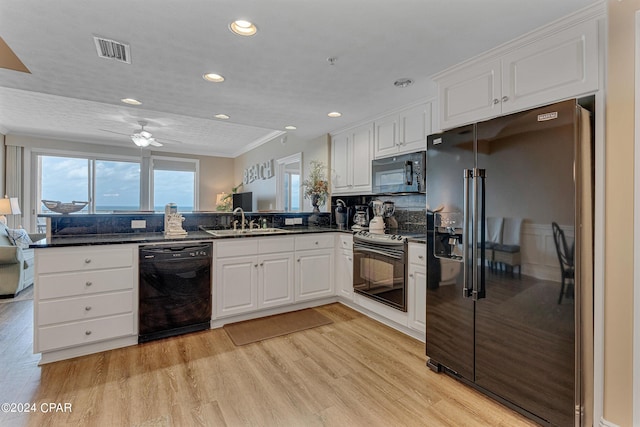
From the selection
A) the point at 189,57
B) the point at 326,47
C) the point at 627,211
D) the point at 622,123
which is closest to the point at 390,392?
the point at 627,211

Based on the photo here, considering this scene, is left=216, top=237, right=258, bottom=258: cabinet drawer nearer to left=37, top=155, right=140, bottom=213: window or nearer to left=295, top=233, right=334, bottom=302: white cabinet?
left=295, top=233, right=334, bottom=302: white cabinet

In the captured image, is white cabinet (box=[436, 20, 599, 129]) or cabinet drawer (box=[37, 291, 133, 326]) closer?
white cabinet (box=[436, 20, 599, 129])

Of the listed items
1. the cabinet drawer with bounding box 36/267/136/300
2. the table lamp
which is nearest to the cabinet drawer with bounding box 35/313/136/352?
the cabinet drawer with bounding box 36/267/136/300

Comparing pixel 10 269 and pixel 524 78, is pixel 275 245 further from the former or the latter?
pixel 10 269

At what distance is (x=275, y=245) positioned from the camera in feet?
10.9

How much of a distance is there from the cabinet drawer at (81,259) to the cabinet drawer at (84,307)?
0.81 ft

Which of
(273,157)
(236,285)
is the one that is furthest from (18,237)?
(273,157)

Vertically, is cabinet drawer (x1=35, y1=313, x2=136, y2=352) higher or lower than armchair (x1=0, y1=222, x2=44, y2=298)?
lower

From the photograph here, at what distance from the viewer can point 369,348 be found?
264 cm

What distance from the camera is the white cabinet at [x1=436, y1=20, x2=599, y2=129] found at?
1.64 m

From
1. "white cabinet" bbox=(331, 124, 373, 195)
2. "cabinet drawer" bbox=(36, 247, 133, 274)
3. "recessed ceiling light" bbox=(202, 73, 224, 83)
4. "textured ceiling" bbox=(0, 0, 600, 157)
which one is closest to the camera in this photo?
"textured ceiling" bbox=(0, 0, 600, 157)

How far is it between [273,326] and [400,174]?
2060 millimetres

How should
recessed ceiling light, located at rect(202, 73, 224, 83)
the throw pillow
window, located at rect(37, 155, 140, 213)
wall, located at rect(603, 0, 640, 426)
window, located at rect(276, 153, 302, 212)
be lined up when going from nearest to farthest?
wall, located at rect(603, 0, 640, 426) < recessed ceiling light, located at rect(202, 73, 224, 83) < the throw pillow < window, located at rect(276, 153, 302, 212) < window, located at rect(37, 155, 140, 213)

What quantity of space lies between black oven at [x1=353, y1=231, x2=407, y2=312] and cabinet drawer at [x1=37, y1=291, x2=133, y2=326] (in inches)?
88.0
